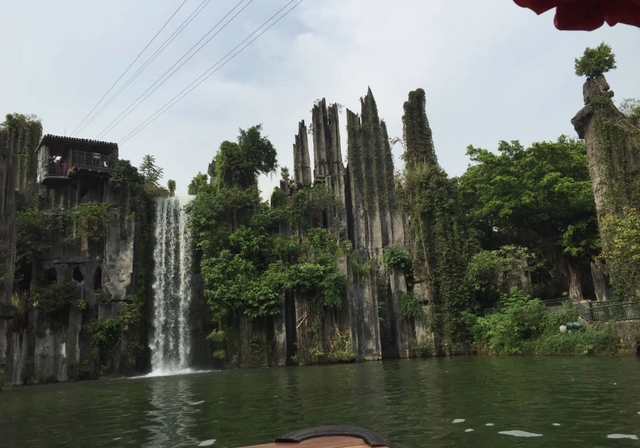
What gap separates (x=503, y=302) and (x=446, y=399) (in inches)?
831

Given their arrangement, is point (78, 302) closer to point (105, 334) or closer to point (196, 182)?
point (105, 334)

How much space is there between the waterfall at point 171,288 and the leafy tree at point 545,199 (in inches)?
813

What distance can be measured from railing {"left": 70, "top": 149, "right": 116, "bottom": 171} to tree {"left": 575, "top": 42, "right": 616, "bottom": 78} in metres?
30.9

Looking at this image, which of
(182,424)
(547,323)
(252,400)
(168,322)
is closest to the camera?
(182,424)

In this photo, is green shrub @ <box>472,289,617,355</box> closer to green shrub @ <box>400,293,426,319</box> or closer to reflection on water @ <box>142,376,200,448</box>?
green shrub @ <box>400,293,426,319</box>

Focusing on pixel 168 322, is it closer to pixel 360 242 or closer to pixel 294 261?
pixel 294 261

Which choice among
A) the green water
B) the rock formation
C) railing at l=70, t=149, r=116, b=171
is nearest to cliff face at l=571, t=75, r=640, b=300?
the rock formation

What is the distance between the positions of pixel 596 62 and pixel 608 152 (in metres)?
5.72

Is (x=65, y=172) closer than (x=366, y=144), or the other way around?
(x=65, y=172)

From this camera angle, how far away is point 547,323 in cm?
2512

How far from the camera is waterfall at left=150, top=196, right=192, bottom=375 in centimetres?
3212

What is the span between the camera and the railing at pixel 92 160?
3547 cm

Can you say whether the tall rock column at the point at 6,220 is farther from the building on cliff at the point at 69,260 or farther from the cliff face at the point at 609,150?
the cliff face at the point at 609,150

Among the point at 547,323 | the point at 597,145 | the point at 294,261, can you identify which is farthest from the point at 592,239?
the point at 294,261
